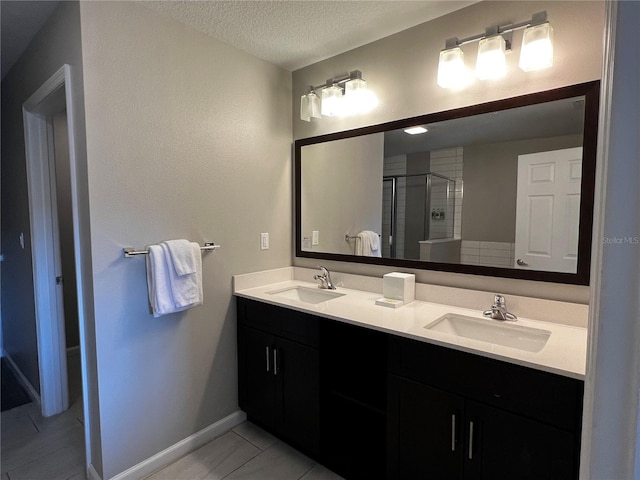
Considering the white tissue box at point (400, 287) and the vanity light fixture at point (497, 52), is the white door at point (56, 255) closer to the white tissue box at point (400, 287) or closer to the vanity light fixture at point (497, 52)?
the white tissue box at point (400, 287)

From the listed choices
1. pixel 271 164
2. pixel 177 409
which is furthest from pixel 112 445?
pixel 271 164

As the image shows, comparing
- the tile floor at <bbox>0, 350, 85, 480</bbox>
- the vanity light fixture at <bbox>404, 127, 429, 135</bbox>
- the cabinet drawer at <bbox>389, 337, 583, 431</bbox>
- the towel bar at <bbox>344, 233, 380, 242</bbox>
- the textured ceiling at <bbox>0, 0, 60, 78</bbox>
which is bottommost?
the tile floor at <bbox>0, 350, 85, 480</bbox>

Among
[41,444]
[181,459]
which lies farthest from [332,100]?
[41,444]

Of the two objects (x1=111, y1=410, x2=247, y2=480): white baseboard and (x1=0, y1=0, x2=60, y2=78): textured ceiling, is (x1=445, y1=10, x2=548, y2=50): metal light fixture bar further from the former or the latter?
(x1=111, y1=410, x2=247, y2=480): white baseboard

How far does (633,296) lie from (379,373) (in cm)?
172

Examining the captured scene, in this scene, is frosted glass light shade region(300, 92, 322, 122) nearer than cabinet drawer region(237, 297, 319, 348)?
No

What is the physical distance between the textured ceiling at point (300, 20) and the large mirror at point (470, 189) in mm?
505

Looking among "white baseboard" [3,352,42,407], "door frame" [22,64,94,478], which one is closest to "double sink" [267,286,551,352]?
"door frame" [22,64,94,478]

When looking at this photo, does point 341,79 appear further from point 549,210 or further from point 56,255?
point 56,255

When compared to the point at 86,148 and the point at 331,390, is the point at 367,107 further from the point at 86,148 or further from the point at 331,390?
the point at 331,390

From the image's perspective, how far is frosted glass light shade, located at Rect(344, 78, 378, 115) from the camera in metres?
2.05

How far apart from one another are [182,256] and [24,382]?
2.13 m

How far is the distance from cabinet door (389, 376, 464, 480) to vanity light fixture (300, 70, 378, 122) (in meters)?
1.54

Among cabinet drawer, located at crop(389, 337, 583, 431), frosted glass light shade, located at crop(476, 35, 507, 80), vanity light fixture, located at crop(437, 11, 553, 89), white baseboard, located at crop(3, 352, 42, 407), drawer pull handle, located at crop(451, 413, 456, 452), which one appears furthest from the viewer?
white baseboard, located at crop(3, 352, 42, 407)
